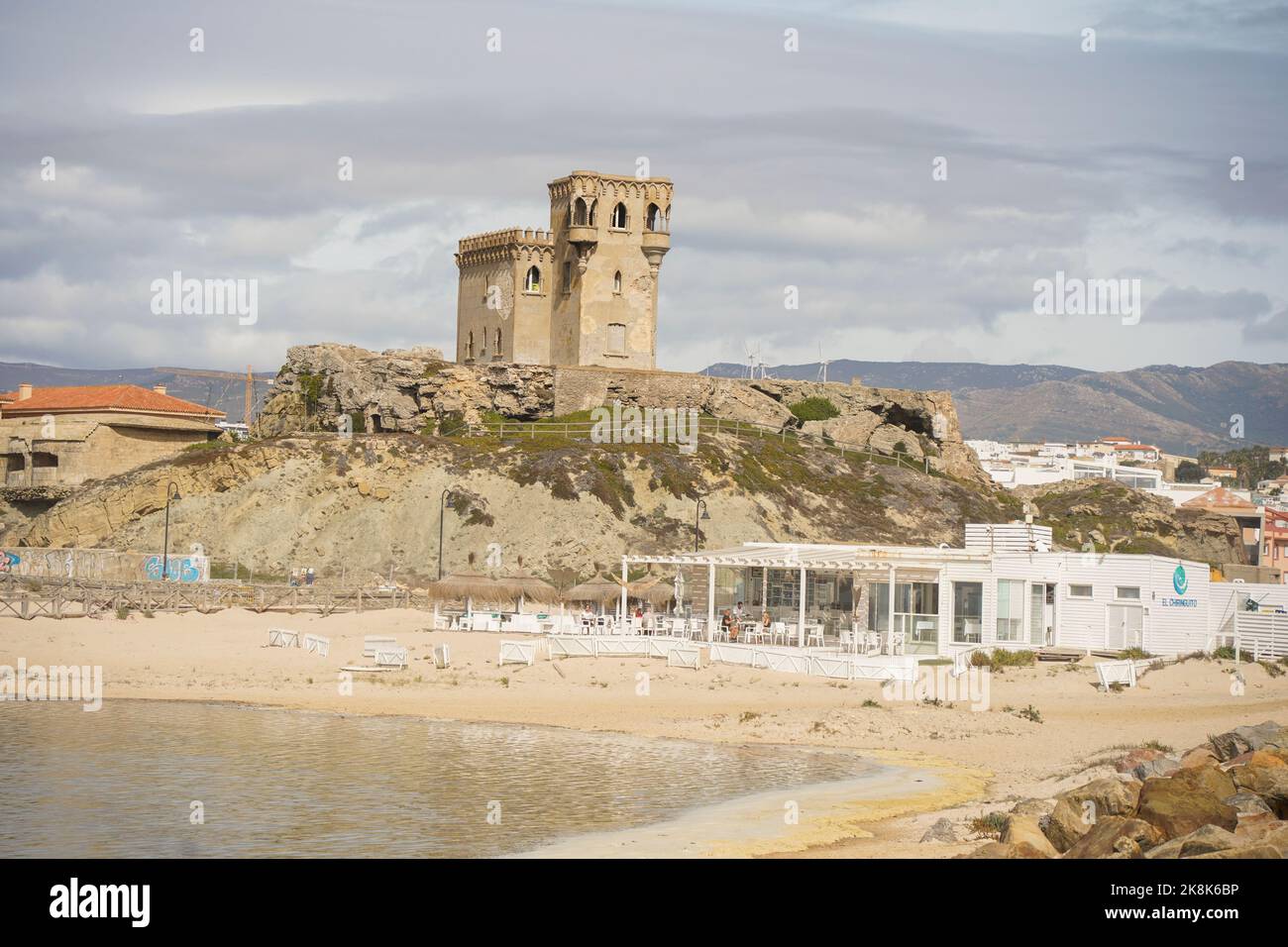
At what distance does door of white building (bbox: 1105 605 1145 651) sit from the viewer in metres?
35.2

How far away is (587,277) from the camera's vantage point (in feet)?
237

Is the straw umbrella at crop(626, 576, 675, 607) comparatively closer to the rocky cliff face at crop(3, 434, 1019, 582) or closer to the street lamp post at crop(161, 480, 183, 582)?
the rocky cliff face at crop(3, 434, 1019, 582)

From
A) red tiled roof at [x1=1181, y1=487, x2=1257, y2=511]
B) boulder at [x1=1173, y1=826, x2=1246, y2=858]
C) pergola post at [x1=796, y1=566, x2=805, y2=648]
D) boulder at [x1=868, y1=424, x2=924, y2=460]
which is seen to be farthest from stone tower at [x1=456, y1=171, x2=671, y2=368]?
boulder at [x1=1173, y1=826, x2=1246, y2=858]

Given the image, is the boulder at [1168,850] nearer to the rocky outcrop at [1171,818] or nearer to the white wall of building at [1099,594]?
the rocky outcrop at [1171,818]

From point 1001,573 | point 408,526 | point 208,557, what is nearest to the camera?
point 1001,573

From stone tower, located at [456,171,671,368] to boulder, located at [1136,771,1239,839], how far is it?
58.8 meters

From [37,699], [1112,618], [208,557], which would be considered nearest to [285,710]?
[37,699]

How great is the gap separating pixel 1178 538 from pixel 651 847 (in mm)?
66238

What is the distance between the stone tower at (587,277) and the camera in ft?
237

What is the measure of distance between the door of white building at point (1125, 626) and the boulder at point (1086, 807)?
2014 centimetres

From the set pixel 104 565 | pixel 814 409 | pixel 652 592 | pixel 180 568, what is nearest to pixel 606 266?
pixel 814 409
